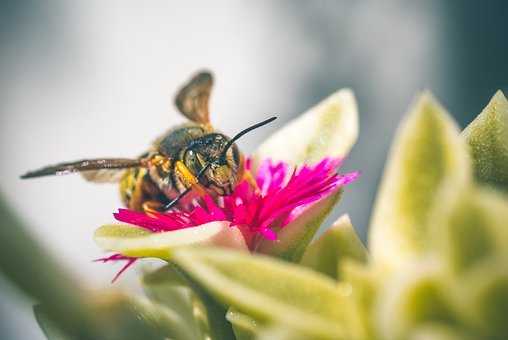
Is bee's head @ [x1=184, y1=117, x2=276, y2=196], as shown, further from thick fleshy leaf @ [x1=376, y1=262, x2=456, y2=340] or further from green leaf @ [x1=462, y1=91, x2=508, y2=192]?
thick fleshy leaf @ [x1=376, y1=262, x2=456, y2=340]

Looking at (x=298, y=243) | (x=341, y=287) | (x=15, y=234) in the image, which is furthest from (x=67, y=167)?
A: (x=15, y=234)

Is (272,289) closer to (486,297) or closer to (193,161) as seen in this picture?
(486,297)

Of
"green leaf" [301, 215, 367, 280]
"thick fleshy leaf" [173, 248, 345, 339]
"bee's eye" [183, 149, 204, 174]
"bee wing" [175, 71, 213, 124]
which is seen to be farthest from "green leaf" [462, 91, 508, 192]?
"bee wing" [175, 71, 213, 124]

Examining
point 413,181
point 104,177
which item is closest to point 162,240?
point 413,181

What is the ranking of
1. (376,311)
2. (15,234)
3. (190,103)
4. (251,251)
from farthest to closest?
(190,103) < (251,251) < (376,311) < (15,234)

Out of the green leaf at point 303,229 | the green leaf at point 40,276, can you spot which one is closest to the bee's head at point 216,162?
the green leaf at point 303,229

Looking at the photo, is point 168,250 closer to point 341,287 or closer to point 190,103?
point 341,287

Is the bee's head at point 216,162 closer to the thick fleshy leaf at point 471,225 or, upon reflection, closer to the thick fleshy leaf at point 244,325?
the thick fleshy leaf at point 244,325
